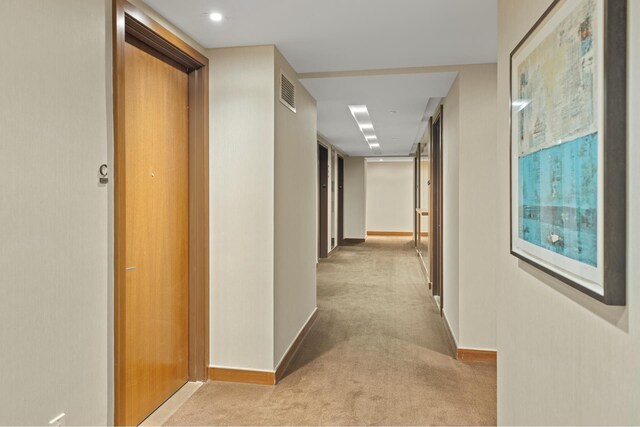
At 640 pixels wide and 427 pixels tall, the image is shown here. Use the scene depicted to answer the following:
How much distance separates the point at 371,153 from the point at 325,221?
2.84 meters

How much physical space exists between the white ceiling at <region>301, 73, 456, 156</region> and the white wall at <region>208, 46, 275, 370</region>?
886 mm

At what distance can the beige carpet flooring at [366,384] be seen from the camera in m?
2.52

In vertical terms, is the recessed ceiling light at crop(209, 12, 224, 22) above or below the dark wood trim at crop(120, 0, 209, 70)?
above

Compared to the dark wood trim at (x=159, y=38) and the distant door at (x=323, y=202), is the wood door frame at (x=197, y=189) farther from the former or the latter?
the distant door at (x=323, y=202)

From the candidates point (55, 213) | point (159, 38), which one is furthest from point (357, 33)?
point (55, 213)

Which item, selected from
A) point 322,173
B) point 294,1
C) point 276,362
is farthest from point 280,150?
point 322,173

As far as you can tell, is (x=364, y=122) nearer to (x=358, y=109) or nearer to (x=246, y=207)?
(x=358, y=109)

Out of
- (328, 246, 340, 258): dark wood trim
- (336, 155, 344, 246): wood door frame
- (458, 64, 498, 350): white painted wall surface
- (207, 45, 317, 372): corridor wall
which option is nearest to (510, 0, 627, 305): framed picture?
(207, 45, 317, 372): corridor wall

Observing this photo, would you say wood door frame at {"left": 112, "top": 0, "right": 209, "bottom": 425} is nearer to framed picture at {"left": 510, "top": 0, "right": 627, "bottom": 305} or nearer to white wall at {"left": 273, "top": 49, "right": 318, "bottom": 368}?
white wall at {"left": 273, "top": 49, "right": 318, "bottom": 368}

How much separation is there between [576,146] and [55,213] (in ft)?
6.00

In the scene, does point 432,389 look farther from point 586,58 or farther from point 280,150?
point 586,58

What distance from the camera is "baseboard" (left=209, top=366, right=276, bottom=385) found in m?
2.95

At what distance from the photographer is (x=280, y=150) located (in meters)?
3.11

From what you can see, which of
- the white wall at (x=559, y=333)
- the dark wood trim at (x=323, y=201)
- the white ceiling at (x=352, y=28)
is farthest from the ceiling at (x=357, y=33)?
the dark wood trim at (x=323, y=201)
